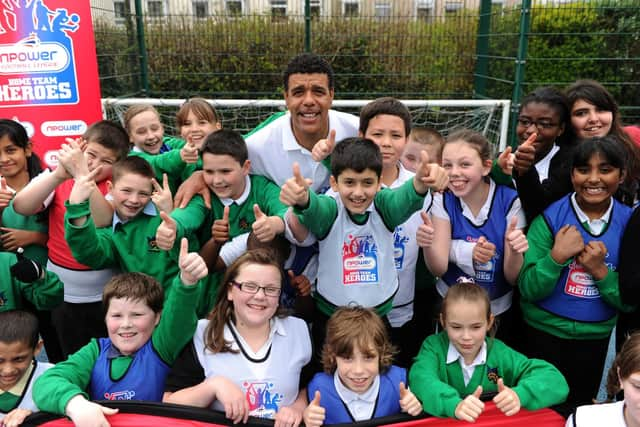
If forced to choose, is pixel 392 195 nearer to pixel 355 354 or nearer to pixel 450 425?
pixel 355 354

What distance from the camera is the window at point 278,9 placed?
6670 mm

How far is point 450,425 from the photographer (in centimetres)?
200

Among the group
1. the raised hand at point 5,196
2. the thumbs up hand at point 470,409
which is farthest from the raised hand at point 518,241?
the raised hand at point 5,196

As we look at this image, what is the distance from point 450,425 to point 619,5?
20.3 ft

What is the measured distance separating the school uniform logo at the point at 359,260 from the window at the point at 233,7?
16.8 feet

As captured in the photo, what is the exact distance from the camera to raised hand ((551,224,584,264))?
2398mm

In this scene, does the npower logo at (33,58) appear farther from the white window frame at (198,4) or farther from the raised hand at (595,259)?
the raised hand at (595,259)

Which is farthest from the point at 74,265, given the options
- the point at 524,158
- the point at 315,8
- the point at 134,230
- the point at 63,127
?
the point at 315,8

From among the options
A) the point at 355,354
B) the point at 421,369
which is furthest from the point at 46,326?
the point at 421,369

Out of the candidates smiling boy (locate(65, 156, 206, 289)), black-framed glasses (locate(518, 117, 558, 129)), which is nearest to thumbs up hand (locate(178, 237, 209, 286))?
smiling boy (locate(65, 156, 206, 289))

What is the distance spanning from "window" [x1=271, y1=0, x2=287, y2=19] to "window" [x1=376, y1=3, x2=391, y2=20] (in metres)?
1.11

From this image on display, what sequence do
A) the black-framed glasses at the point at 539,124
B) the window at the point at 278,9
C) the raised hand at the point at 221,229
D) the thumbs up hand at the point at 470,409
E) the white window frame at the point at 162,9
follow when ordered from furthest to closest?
the white window frame at the point at 162,9 < the window at the point at 278,9 < the black-framed glasses at the point at 539,124 < the raised hand at the point at 221,229 < the thumbs up hand at the point at 470,409

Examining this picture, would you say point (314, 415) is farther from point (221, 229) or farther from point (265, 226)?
point (221, 229)

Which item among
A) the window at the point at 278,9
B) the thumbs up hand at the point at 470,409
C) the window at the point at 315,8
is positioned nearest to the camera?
the thumbs up hand at the point at 470,409
